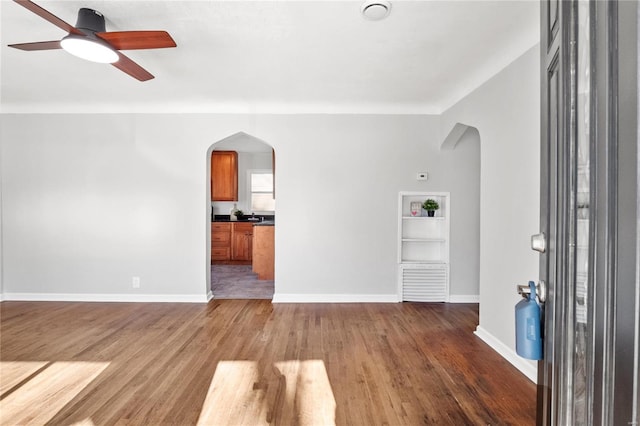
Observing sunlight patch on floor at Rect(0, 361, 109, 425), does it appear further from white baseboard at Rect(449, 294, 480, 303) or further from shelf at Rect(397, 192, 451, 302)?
white baseboard at Rect(449, 294, 480, 303)

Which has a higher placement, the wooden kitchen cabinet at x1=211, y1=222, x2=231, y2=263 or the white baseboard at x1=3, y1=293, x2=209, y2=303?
the wooden kitchen cabinet at x1=211, y1=222, x2=231, y2=263

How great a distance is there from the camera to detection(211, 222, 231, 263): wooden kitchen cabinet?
6746mm

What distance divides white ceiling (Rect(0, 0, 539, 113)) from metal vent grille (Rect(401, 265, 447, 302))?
6.80 ft

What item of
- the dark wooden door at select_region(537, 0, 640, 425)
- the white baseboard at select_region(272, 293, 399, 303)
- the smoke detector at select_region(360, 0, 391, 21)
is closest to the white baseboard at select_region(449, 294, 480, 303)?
the white baseboard at select_region(272, 293, 399, 303)

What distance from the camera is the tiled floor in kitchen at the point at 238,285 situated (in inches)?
176

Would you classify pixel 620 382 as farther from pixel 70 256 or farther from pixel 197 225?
pixel 70 256

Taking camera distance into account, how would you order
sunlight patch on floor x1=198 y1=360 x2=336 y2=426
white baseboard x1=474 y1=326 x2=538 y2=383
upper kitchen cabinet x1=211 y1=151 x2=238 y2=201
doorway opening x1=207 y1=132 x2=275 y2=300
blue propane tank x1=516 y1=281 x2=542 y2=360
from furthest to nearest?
upper kitchen cabinet x1=211 y1=151 x2=238 y2=201
doorway opening x1=207 y1=132 x2=275 y2=300
white baseboard x1=474 y1=326 x2=538 y2=383
sunlight patch on floor x1=198 y1=360 x2=336 y2=426
blue propane tank x1=516 y1=281 x2=542 y2=360

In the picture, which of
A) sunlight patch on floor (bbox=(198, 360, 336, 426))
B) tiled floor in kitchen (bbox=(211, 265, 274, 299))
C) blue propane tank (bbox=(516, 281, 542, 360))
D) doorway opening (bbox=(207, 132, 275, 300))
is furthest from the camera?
doorway opening (bbox=(207, 132, 275, 300))

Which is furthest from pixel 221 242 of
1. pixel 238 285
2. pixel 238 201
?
pixel 238 285

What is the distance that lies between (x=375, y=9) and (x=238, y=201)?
5870 mm

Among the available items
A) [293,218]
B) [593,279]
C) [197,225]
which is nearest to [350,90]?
[293,218]

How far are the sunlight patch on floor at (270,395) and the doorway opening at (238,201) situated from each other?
293 centimetres

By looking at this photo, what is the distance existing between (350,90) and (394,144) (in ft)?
3.22

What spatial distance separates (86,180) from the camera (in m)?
4.16
